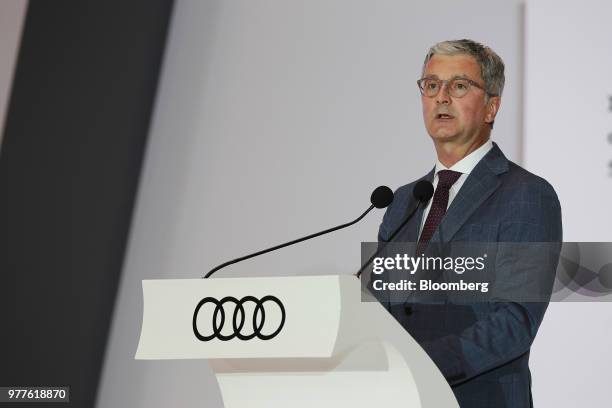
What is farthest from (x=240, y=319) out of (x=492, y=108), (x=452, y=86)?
(x=492, y=108)

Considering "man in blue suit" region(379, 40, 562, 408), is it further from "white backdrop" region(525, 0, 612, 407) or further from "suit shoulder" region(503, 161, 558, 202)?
"white backdrop" region(525, 0, 612, 407)

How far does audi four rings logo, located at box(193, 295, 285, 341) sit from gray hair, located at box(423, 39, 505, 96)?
1303 millimetres

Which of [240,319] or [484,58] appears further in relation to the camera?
[484,58]

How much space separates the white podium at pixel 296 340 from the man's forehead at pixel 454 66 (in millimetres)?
1154

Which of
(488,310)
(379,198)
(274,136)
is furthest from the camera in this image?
(274,136)

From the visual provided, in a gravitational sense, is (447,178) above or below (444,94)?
below

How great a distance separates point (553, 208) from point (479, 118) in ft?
1.17

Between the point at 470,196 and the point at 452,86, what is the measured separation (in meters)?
0.37

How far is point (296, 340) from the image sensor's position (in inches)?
59.8

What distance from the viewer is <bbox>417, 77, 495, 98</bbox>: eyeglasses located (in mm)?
2535

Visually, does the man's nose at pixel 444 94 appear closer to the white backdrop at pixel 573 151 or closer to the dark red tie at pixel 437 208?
the dark red tie at pixel 437 208

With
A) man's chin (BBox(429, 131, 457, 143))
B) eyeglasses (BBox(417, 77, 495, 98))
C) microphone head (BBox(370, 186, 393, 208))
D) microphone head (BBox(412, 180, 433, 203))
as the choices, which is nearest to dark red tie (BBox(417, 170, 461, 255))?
man's chin (BBox(429, 131, 457, 143))

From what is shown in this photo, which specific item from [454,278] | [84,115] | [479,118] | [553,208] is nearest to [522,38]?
[479,118]

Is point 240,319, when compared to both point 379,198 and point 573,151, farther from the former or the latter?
point 573,151
